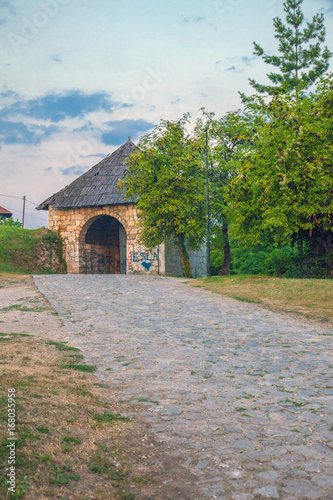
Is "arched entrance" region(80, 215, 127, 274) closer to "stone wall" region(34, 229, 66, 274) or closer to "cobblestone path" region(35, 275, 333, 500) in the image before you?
"stone wall" region(34, 229, 66, 274)

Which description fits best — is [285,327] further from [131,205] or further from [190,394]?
[131,205]

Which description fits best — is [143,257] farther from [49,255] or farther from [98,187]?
[49,255]

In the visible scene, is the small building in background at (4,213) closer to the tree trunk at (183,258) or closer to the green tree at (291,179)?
the tree trunk at (183,258)

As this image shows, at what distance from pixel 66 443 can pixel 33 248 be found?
83.6ft

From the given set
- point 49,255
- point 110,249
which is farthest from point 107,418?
point 110,249

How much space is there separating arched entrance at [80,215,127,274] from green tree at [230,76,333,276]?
1152 cm

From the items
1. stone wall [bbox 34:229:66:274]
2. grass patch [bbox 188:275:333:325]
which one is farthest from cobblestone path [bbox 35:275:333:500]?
stone wall [bbox 34:229:66:274]

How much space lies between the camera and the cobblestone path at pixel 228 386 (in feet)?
11.7

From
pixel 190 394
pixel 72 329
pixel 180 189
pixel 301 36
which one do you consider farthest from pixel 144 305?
pixel 301 36

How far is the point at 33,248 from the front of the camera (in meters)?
28.1

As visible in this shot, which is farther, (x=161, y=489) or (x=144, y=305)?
(x=144, y=305)

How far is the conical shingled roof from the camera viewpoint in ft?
94.0

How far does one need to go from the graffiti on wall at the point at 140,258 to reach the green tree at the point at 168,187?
0.81m

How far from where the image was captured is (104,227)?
32406 mm
